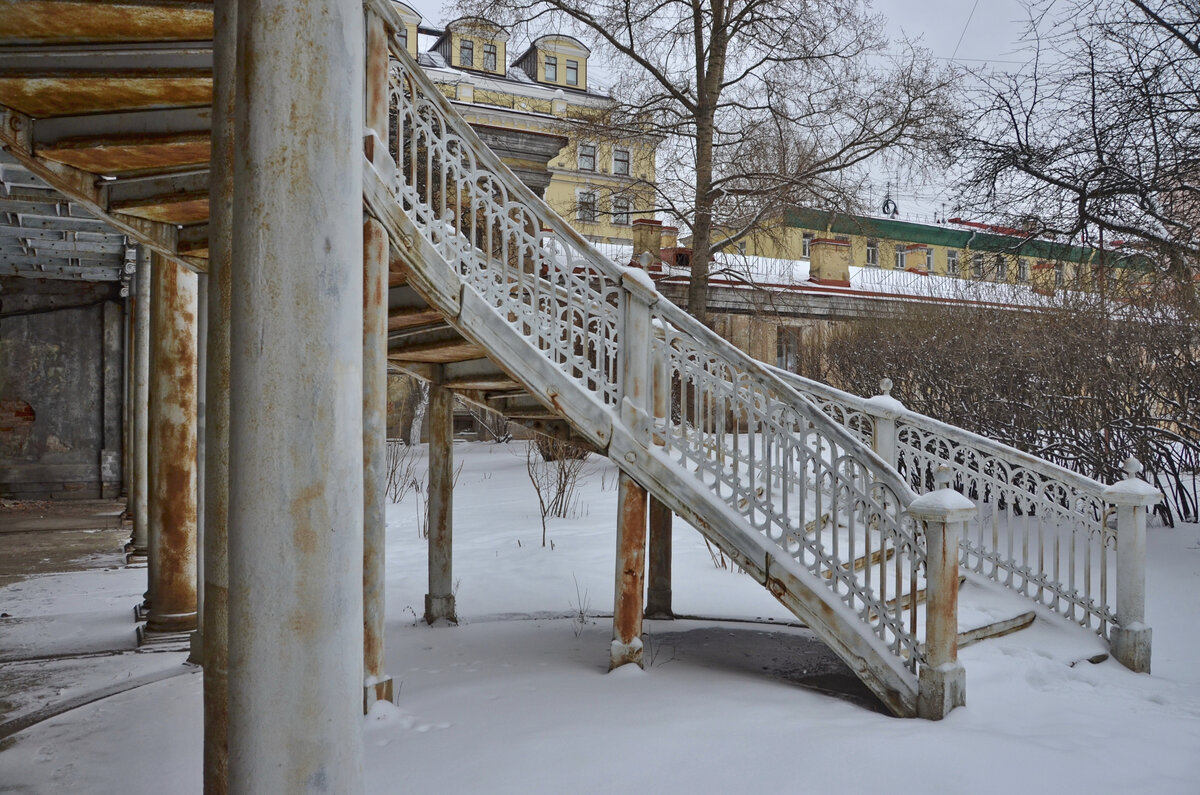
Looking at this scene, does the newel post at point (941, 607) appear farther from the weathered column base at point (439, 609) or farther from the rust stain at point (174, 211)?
the rust stain at point (174, 211)

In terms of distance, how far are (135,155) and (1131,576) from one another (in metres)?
7.26

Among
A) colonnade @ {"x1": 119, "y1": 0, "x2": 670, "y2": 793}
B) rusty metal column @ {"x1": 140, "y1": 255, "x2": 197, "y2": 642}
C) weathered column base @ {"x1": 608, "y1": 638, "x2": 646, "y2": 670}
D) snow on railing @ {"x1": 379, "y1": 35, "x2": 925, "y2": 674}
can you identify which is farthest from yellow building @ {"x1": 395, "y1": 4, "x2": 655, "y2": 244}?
colonnade @ {"x1": 119, "y1": 0, "x2": 670, "y2": 793}

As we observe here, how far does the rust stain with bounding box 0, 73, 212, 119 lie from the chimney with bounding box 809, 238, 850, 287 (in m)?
19.5

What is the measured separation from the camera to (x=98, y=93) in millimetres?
4895

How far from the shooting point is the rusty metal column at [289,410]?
229 centimetres

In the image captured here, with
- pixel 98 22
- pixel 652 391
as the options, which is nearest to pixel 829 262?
pixel 652 391

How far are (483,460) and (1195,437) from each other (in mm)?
14461

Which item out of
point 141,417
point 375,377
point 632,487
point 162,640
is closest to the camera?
point 375,377

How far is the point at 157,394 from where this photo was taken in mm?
7848

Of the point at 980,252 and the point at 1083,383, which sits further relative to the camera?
the point at 980,252

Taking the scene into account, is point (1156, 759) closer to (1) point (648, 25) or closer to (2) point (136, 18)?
(2) point (136, 18)

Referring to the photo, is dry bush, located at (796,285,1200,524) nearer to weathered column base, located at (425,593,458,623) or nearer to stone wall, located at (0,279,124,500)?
weathered column base, located at (425,593,458,623)

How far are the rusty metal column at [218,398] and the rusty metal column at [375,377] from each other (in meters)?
1.37

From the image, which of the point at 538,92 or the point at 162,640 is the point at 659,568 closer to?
the point at 162,640
